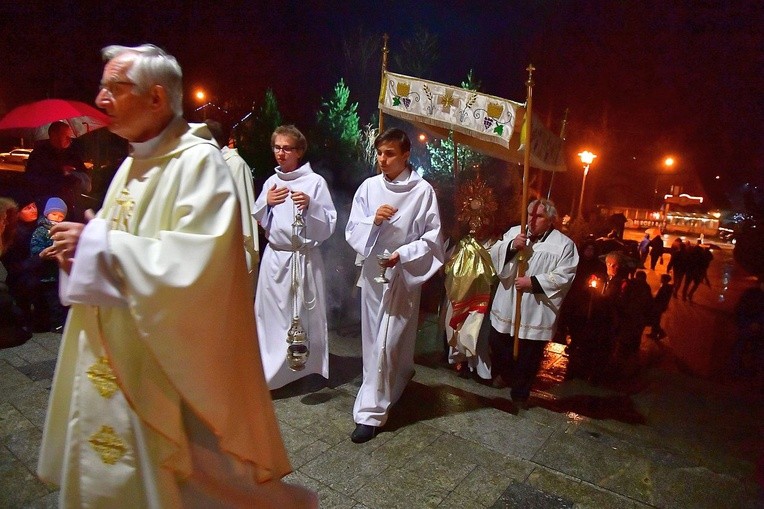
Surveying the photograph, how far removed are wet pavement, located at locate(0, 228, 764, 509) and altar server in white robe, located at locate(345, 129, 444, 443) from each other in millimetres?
365

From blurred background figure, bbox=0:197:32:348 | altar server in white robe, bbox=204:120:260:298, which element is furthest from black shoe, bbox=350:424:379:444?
blurred background figure, bbox=0:197:32:348

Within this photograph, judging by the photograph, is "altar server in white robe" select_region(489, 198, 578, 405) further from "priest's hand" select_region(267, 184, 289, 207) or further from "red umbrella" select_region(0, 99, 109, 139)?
"red umbrella" select_region(0, 99, 109, 139)

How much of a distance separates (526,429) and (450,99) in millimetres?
3109

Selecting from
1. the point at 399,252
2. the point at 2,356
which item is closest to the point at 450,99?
the point at 399,252

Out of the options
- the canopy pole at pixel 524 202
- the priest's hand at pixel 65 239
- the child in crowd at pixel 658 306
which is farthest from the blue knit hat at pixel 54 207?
the child in crowd at pixel 658 306

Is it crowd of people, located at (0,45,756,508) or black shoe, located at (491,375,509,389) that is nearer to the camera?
crowd of people, located at (0,45,756,508)

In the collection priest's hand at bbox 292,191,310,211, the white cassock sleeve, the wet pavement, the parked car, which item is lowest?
the wet pavement

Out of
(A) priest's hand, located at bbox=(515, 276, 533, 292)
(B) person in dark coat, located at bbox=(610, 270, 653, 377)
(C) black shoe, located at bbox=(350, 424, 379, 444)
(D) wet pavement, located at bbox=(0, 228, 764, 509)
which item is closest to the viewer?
(D) wet pavement, located at bbox=(0, 228, 764, 509)

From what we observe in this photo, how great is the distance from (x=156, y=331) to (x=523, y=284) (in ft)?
12.0

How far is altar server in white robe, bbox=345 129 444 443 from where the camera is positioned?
3906 mm

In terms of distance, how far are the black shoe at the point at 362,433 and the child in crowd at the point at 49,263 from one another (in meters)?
3.36

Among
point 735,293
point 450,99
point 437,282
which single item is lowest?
point 735,293

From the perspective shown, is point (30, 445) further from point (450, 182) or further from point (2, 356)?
point (450, 182)

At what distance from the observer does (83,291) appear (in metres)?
1.65
